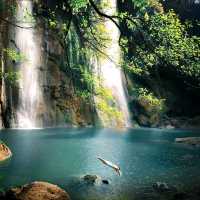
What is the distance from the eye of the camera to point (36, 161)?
2158 centimetres

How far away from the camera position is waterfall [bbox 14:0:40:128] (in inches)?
1657

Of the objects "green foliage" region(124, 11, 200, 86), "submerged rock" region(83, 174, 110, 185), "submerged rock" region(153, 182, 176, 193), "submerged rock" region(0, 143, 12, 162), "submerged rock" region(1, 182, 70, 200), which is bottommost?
"submerged rock" region(153, 182, 176, 193)

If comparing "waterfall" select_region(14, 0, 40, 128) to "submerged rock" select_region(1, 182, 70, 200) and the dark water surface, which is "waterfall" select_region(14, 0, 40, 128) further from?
"submerged rock" select_region(1, 182, 70, 200)

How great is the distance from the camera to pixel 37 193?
13.4 m

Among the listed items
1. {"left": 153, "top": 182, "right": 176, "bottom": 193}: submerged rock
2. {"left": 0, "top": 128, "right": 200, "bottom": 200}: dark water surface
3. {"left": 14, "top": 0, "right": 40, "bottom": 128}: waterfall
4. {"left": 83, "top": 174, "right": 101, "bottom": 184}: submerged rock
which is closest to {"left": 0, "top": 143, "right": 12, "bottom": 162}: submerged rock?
{"left": 0, "top": 128, "right": 200, "bottom": 200}: dark water surface

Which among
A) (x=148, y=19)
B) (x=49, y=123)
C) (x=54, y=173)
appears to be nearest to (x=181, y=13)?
(x=49, y=123)

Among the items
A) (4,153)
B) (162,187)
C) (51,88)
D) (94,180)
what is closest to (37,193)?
(94,180)

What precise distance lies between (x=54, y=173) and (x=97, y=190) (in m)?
3.47

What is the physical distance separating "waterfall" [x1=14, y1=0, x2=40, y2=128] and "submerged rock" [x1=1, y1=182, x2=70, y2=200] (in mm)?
27668

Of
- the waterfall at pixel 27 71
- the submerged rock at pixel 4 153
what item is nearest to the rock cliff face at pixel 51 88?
the waterfall at pixel 27 71

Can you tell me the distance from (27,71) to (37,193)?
104 feet

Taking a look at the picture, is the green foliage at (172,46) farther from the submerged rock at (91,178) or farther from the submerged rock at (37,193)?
the submerged rock at (91,178)

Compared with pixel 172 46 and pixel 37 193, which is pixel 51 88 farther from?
pixel 172 46

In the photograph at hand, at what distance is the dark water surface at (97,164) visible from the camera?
16566 millimetres
